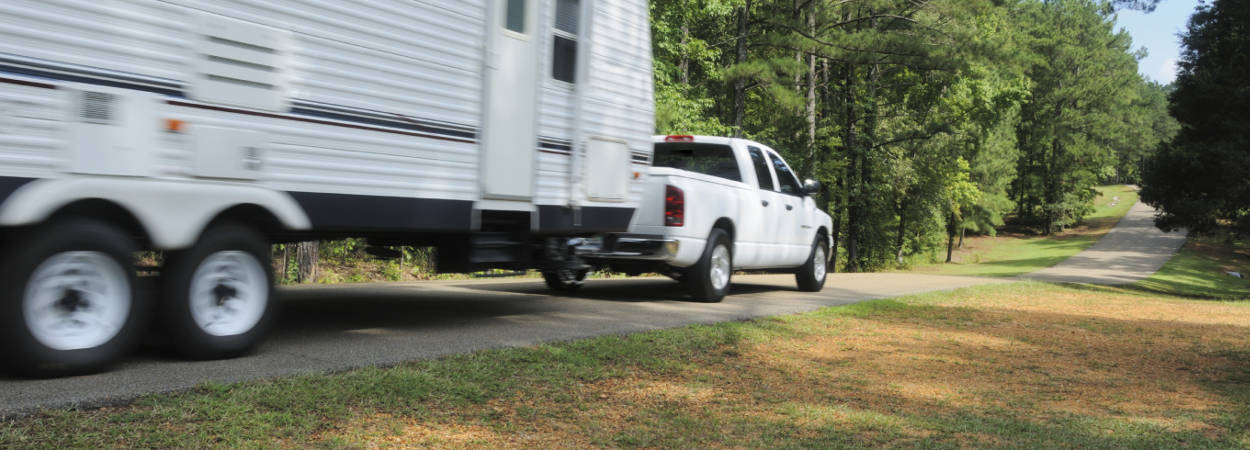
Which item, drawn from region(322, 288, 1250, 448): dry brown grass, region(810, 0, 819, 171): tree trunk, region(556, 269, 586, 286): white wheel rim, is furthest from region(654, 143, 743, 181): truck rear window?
region(810, 0, 819, 171): tree trunk

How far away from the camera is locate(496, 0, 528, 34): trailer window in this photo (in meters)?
7.61

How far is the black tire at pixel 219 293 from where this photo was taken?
5.48 meters

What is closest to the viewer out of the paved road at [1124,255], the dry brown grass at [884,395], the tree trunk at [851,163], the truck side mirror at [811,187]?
the dry brown grass at [884,395]

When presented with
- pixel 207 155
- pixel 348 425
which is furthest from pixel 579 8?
pixel 348 425

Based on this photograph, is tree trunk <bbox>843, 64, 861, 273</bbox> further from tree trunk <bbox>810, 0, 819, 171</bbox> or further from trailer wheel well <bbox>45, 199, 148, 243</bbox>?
trailer wheel well <bbox>45, 199, 148, 243</bbox>

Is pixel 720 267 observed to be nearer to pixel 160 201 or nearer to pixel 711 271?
pixel 711 271

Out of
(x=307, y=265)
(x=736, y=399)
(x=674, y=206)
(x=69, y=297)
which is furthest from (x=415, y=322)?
(x=307, y=265)

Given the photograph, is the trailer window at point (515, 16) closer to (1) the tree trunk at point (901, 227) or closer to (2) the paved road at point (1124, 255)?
(2) the paved road at point (1124, 255)

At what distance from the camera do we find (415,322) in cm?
811

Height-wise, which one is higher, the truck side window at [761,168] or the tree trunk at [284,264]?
the truck side window at [761,168]

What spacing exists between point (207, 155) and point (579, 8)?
150 inches

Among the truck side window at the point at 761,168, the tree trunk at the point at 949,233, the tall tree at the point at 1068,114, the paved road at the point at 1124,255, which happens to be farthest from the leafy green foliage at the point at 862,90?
the tall tree at the point at 1068,114

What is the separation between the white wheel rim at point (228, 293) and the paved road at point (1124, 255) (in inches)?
1184

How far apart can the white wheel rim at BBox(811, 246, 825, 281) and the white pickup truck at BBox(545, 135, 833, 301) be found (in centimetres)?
2
